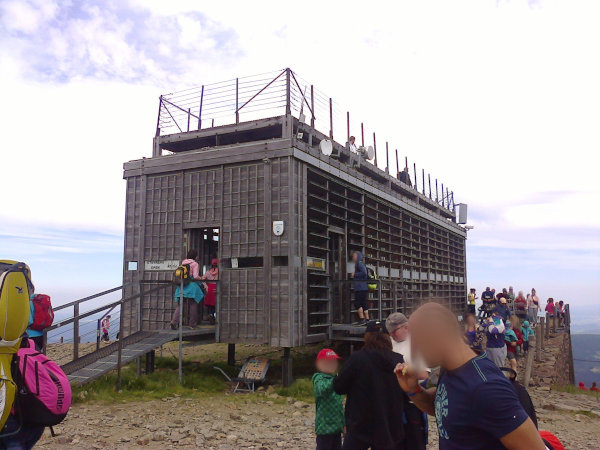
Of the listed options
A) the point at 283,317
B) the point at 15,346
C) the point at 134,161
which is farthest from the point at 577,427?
the point at 134,161

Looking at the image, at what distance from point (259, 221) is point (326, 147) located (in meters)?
2.65

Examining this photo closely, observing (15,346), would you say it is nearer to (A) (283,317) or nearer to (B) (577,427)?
(A) (283,317)

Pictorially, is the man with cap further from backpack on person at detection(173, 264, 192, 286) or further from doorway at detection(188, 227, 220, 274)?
doorway at detection(188, 227, 220, 274)

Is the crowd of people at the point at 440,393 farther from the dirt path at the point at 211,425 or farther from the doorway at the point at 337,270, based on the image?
the doorway at the point at 337,270

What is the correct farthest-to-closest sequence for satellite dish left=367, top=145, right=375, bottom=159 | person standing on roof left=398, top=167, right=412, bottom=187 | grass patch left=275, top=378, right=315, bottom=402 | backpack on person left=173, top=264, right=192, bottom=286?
person standing on roof left=398, top=167, right=412, bottom=187
satellite dish left=367, top=145, right=375, bottom=159
backpack on person left=173, top=264, right=192, bottom=286
grass patch left=275, top=378, right=315, bottom=402

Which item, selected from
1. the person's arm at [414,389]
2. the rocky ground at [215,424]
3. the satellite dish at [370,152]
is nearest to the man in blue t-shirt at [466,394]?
the person's arm at [414,389]

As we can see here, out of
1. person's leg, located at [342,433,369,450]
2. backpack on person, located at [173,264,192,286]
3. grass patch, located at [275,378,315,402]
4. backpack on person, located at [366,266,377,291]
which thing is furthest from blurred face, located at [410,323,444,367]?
backpack on person, located at [366,266,377,291]

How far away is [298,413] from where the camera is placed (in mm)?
8422

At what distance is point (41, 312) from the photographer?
7.69m

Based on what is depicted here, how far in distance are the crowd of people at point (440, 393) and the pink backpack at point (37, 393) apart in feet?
7.05

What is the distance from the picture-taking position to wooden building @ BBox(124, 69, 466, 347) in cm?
1069

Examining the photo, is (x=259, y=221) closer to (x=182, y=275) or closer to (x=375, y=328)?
(x=182, y=275)

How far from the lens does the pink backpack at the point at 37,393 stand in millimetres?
3084

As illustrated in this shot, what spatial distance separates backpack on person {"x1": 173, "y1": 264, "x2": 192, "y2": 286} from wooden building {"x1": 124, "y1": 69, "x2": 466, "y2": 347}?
976 mm
